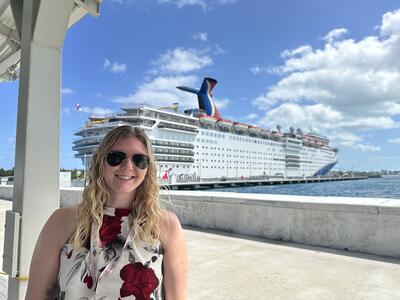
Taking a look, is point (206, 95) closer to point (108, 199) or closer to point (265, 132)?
point (265, 132)

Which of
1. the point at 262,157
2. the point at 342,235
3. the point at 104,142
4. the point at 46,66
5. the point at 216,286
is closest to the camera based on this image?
the point at 104,142

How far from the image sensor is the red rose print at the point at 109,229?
1274 mm

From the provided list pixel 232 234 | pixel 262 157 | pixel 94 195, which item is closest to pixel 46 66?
pixel 94 195

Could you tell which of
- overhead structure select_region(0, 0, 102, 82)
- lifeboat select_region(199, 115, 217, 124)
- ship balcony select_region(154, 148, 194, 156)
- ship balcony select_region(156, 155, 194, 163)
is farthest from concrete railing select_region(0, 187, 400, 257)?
lifeboat select_region(199, 115, 217, 124)

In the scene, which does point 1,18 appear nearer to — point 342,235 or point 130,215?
point 130,215

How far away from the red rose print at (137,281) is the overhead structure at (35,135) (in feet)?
5.15

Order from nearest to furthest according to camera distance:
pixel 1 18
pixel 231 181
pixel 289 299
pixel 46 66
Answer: pixel 46 66
pixel 289 299
pixel 1 18
pixel 231 181

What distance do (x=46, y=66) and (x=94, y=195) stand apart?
1.67 meters

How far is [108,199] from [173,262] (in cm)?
38

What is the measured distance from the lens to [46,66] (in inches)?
100

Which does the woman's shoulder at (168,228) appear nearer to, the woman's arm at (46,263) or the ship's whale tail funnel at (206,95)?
the woman's arm at (46,263)

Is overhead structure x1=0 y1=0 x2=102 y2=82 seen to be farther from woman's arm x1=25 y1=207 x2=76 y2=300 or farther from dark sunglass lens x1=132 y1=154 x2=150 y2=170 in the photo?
woman's arm x1=25 y1=207 x2=76 y2=300

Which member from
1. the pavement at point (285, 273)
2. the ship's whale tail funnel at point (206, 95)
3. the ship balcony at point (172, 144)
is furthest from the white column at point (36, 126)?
the ship's whale tail funnel at point (206, 95)

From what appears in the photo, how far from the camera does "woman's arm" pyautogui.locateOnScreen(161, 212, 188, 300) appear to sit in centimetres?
131
